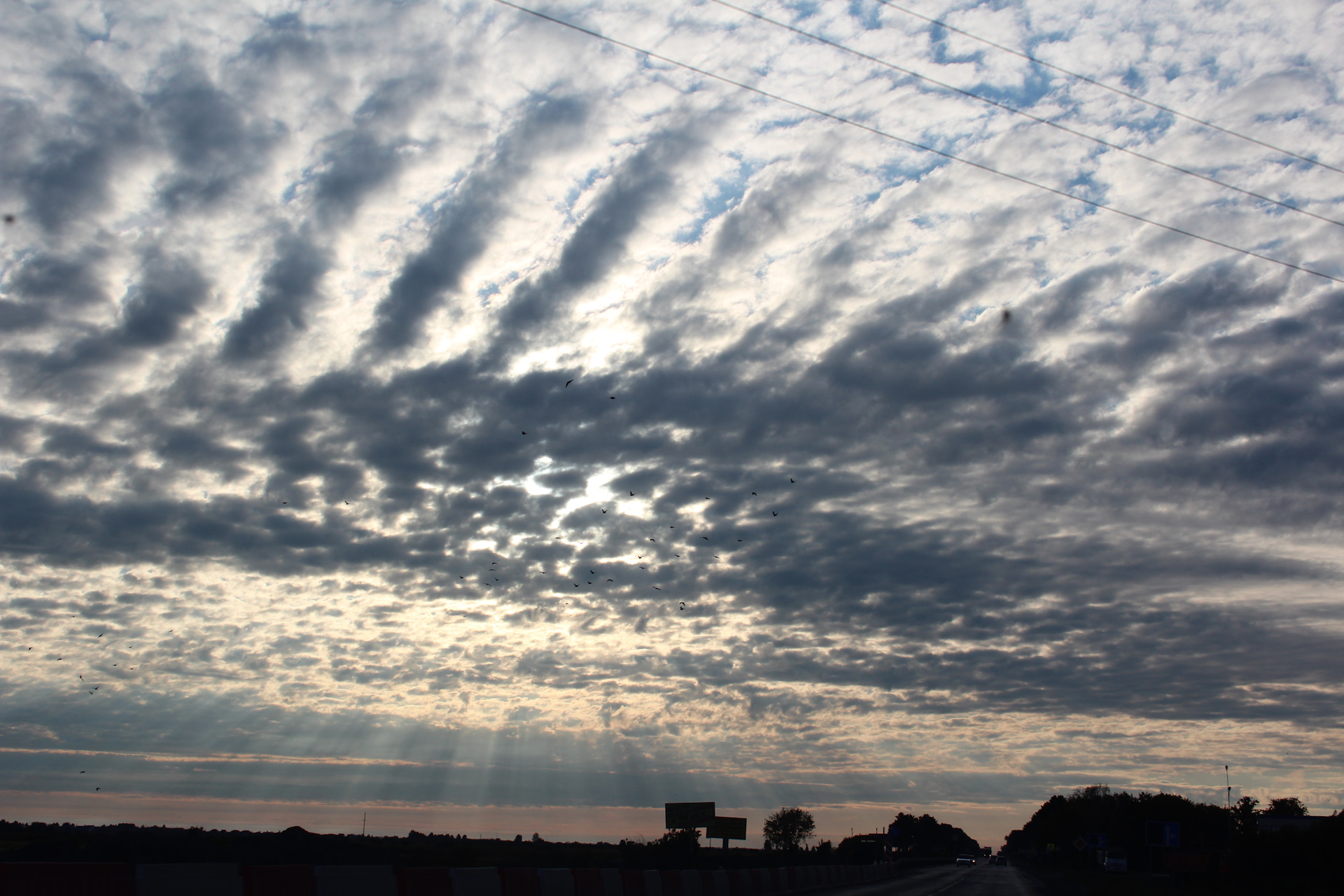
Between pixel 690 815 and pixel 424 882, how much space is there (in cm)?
4173

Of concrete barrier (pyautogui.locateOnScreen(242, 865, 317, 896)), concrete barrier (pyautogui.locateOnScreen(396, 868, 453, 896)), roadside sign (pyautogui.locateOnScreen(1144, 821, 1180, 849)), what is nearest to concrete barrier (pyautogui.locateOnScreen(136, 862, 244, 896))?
concrete barrier (pyautogui.locateOnScreen(242, 865, 317, 896))

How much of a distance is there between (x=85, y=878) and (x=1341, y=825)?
6053 cm

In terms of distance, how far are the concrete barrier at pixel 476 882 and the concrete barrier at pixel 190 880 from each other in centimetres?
506

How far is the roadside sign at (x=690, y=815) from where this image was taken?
182ft

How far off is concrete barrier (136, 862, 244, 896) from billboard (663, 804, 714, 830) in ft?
150

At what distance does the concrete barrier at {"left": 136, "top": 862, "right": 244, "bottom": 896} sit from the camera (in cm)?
1170

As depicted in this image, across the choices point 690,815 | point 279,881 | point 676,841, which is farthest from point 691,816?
point 279,881

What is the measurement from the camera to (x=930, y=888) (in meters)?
43.4

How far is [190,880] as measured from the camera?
1217cm

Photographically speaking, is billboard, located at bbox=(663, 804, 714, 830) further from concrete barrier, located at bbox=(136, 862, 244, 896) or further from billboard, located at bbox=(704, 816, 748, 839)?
concrete barrier, located at bbox=(136, 862, 244, 896)

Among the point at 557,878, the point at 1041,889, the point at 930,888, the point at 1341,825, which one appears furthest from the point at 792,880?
the point at 1341,825

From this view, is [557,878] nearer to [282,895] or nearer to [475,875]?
[475,875]

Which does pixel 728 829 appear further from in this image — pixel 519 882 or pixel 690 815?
pixel 519 882

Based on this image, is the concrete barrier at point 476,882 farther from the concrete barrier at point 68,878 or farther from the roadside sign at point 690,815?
the roadside sign at point 690,815
